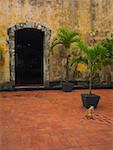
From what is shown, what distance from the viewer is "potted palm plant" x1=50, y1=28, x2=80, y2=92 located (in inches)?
476

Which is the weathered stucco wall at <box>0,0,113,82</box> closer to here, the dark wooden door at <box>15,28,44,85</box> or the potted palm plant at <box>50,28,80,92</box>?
the potted palm plant at <box>50,28,80,92</box>

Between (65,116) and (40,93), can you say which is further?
(40,93)

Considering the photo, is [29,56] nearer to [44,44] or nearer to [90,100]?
[44,44]

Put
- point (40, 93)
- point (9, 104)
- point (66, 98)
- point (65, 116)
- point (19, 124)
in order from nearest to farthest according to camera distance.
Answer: point (19, 124)
point (65, 116)
point (9, 104)
point (66, 98)
point (40, 93)

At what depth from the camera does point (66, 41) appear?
12180mm

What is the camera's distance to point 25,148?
5.28m

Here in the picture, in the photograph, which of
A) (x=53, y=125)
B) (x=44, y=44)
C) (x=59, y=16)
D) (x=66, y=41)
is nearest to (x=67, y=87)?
(x=66, y=41)

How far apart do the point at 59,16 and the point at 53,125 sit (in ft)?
22.2

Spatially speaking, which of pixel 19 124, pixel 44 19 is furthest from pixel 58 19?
pixel 19 124

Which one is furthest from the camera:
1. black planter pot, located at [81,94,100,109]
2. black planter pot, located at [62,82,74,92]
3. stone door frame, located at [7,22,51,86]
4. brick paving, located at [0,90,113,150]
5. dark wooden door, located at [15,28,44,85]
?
dark wooden door, located at [15,28,44,85]

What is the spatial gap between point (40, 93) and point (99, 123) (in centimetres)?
509

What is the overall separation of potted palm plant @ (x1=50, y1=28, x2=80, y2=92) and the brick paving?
1.47 m

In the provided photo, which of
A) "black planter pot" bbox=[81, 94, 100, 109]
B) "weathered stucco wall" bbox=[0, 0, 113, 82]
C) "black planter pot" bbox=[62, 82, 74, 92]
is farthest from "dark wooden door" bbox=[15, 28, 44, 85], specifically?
"black planter pot" bbox=[81, 94, 100, 109]

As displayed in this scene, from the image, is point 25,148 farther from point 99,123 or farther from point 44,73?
point 44,73
